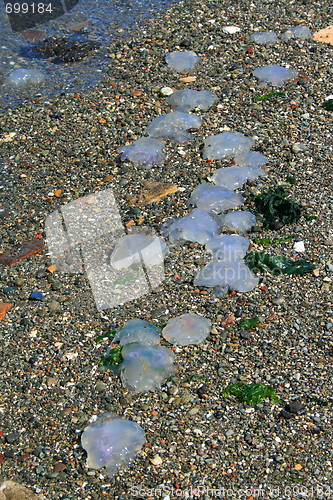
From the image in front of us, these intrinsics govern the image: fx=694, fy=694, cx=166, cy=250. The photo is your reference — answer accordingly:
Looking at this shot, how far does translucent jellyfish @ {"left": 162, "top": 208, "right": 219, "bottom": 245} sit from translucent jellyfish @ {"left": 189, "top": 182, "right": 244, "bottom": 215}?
89 millimetres

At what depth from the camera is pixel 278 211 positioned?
456cm

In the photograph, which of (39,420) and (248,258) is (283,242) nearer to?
(248,258)

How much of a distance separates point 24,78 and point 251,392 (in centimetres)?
380

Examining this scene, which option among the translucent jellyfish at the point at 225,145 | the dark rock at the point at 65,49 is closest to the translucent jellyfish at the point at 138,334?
the translucent jellyfish at the point at 225,145

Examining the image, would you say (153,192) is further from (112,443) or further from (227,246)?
(112,443)

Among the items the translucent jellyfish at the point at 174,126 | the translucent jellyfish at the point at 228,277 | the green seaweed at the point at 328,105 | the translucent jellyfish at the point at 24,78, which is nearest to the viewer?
the translucent jellyfish at the point at 228,277

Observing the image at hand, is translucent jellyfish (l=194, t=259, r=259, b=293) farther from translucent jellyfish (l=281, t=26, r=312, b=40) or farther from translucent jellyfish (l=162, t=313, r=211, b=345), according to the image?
translucent jellyfish (l=281, t=26, r=312, b=40)

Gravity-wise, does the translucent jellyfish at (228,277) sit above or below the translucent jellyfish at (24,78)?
below

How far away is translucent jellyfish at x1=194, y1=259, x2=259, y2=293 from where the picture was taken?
411 centimetres

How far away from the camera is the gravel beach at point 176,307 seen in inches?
127

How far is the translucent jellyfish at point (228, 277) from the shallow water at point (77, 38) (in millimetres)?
2489

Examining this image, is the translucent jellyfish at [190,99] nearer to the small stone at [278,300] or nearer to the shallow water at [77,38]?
the shallow water at [77,38]

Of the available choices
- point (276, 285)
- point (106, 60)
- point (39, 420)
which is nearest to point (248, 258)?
point (276, 285)

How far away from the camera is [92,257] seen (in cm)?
442
